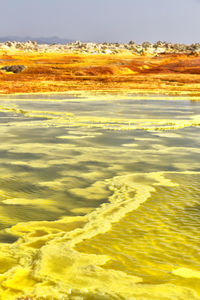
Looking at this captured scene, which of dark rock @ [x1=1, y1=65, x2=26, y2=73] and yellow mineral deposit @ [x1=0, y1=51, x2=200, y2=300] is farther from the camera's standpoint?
dark rock @ [x1=1, y1=65, x2=26, y2=73]

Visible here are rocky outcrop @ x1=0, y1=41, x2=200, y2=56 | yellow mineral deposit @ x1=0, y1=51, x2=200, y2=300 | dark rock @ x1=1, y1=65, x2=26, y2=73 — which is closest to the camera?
yellow mineral deposit @ x1=0, y1=51, x2=200, y2=300

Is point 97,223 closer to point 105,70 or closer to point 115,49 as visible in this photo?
point 105,70

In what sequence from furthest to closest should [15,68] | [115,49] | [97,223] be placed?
[115,49]
[15,68]
[97,223]

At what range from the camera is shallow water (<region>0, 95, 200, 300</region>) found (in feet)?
13.4

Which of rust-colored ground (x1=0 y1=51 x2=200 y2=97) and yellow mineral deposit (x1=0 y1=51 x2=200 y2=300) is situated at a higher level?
rust-colored ground (x1=0 y1=51 x2=200 y2=97)

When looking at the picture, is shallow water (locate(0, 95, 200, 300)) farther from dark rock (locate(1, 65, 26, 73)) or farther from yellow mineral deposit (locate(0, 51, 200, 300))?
dark rock (locate(1, 65, 26, 73))

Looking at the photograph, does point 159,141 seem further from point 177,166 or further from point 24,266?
point 24,266

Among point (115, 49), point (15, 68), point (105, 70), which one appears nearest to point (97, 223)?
point (105, 70)

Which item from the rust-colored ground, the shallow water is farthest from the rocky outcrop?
the shallow water

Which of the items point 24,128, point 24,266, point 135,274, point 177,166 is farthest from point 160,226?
point 24,128

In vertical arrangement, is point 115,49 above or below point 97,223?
above

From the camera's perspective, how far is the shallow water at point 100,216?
160 inches

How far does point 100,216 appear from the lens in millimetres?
5879

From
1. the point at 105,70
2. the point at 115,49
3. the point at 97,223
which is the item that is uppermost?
the point at 115,49
